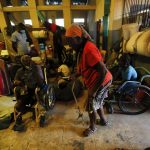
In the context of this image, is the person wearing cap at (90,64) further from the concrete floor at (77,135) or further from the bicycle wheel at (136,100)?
the bicycle wheel at (136,100)

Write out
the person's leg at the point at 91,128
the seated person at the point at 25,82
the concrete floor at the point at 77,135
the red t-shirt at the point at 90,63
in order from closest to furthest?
1. the red t-shirt at the point at 90,63
2. the concrete floor at the point at 77,135
3. the person's leg at the point at 91,128
4. the seated person at the point at 25,82

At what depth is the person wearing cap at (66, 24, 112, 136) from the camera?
5.69ft

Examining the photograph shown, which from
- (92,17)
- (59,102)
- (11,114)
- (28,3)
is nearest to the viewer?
(11,114)

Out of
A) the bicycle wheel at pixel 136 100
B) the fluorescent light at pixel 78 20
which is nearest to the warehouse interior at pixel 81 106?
the bicycle wheel at pixel 136 100

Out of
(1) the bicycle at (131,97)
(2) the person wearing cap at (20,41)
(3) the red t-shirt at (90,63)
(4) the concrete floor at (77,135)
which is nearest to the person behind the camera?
(3) the red t-shirt at (90,63)

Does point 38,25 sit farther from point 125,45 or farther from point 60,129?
point 60,129

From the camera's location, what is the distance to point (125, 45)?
128 inches

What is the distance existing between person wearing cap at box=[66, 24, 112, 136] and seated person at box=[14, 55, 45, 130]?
30.4 inches

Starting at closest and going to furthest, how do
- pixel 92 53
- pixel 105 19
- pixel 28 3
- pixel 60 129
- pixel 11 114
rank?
pixel 92 53
pixel 60 129
pixel 11 114
pixel 105 19
pixel 28 3

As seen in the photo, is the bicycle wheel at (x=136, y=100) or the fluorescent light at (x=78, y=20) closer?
the bicycle wheel at (x=136, y=100)

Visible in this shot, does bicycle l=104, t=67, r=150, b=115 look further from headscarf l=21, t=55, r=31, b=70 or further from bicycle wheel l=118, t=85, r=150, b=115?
headscarf l=21, t=55, r=31, b=70

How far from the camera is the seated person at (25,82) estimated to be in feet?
7.69

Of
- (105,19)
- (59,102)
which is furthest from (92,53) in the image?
(105,19)

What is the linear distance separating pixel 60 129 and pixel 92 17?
21.8 feet
